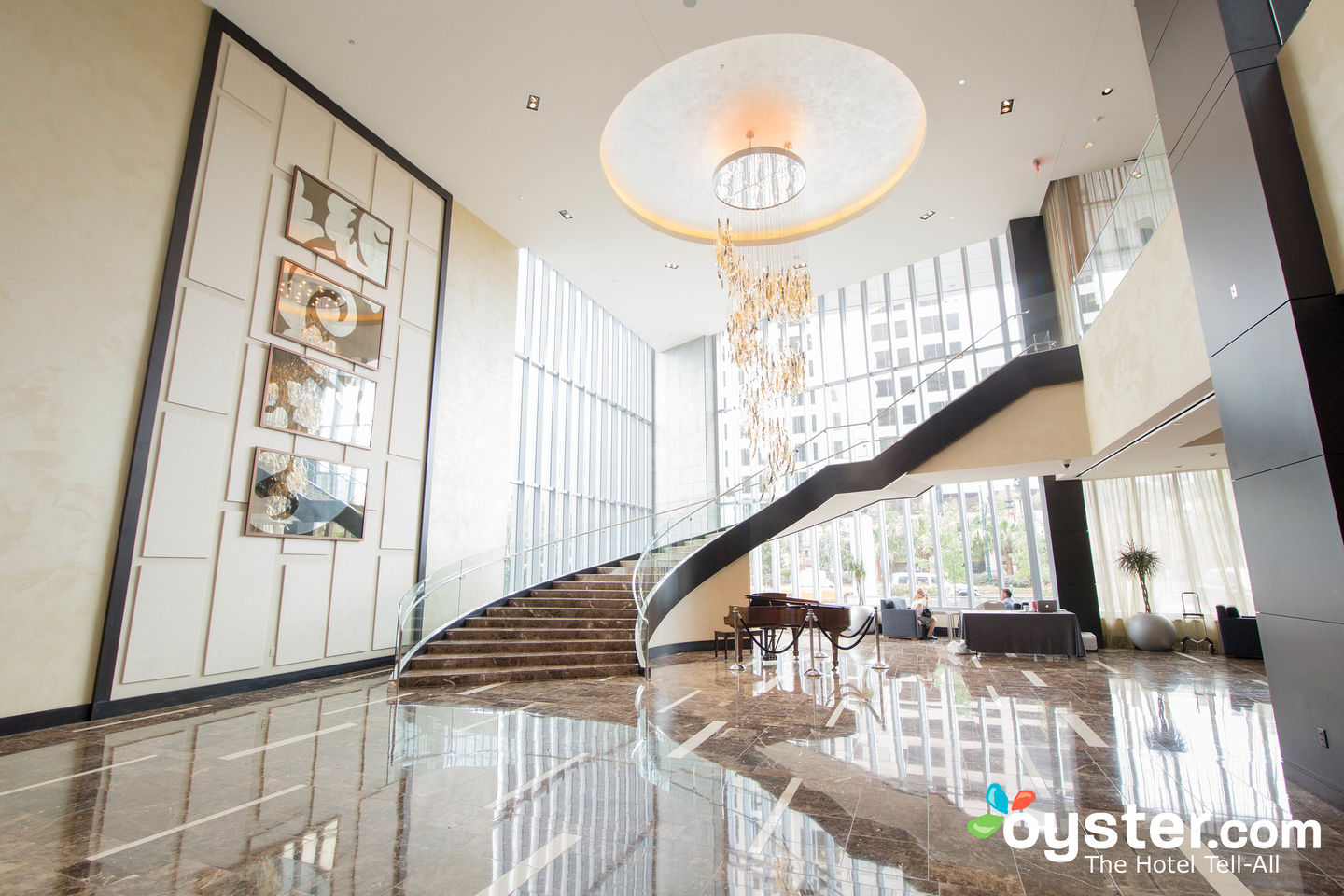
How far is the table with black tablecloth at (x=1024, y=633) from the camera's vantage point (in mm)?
9836

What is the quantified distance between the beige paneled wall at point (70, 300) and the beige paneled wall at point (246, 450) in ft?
1.26

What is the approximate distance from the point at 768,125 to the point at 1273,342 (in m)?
8.04

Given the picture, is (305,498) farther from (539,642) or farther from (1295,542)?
(1295,542)

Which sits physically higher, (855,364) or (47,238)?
(855,364)

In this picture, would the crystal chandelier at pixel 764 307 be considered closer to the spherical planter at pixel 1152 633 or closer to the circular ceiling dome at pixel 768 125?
the circular ceiling dome at pixel 768 125

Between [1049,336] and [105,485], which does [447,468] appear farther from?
[1049,336]

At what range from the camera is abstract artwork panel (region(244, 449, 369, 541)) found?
300 inches

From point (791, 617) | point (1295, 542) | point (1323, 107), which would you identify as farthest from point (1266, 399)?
point (791, 617)

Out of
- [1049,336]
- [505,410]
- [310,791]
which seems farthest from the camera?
[505,410]

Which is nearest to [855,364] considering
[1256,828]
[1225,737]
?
[1225,737]

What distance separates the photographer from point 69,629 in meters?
5.83

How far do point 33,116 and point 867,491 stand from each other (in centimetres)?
1146

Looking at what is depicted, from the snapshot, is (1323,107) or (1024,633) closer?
(1323,107)

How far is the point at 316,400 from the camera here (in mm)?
8406
